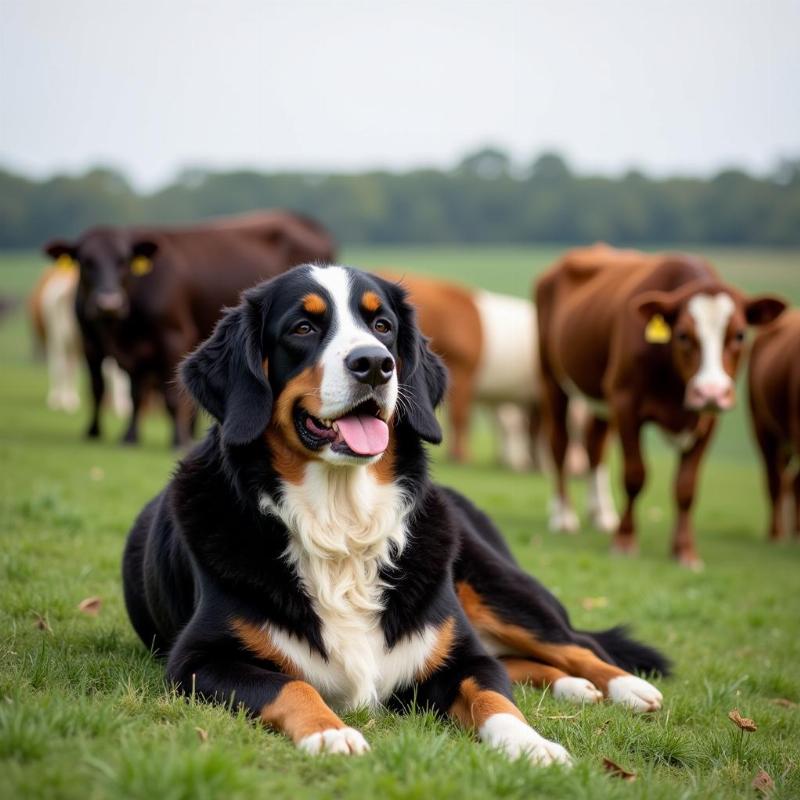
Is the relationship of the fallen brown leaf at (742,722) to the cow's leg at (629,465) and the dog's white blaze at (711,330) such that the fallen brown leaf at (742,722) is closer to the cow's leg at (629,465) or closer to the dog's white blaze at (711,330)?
the dog's white blaze at (711,330)

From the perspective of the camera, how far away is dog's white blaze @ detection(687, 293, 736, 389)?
394 inches

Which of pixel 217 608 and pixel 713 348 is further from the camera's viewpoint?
pixel 713 348

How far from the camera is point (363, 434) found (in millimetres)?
4434

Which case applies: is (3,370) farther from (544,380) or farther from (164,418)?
(544,380)

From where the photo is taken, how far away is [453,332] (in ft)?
65.0

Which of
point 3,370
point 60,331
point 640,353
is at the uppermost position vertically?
point 640,353

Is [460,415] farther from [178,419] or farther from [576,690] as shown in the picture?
[576,690]

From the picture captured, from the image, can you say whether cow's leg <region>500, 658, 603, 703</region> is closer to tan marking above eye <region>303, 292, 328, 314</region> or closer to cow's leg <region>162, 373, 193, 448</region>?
tan marking above eye <region>303, 292, 328, 314</region>

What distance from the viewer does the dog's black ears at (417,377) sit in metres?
4.71

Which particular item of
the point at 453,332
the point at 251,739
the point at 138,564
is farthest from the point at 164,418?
the point at 251,739

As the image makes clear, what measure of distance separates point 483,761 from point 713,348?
7.25 m

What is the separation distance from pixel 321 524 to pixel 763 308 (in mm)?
7291

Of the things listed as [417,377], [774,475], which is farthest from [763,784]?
[774,475]

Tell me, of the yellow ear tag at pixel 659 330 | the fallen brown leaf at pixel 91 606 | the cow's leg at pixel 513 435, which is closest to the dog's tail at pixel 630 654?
the fallen brown leaf at pixel 91 606
